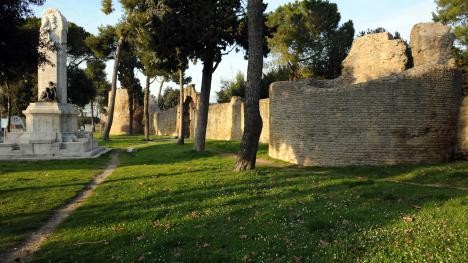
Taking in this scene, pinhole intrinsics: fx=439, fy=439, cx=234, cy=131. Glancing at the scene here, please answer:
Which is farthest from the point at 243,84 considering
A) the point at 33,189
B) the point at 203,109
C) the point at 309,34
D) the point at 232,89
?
the point at 33,189

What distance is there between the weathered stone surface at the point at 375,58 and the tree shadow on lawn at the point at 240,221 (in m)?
9.69

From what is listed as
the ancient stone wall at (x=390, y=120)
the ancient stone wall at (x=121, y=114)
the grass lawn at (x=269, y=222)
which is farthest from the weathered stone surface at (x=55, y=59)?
the ancient stone wall at (x=121, y=114)

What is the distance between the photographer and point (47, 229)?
8.06 m

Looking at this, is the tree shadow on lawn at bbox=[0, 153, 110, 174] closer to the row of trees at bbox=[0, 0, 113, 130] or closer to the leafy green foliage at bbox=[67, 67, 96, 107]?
the row of trees at bbox=[0, 0, 113, 130]

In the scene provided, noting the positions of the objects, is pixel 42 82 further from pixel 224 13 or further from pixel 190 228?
pixel 190 228

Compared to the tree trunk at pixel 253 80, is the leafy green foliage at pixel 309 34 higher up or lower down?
higher up

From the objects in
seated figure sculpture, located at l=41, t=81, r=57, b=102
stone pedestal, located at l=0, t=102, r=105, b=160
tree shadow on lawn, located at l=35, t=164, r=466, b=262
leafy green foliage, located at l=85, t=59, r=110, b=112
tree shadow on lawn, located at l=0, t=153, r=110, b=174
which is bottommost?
tree shadow on lawn, located at l=35, t=164, r=466, b=262

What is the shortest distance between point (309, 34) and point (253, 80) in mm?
30892

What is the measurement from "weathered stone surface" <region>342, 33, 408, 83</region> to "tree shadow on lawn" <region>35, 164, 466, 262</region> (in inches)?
381

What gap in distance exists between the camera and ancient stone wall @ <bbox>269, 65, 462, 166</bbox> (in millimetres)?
14375

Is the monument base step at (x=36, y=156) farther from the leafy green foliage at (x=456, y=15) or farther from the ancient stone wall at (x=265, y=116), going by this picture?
the leafy green foliage at (x=456, y=15)

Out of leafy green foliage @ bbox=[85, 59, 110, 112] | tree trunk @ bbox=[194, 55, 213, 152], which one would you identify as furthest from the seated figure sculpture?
leafy green foliage @ bbox=[85, 59, 110, 112]

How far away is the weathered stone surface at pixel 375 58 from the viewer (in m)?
18.9

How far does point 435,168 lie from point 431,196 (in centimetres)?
445
